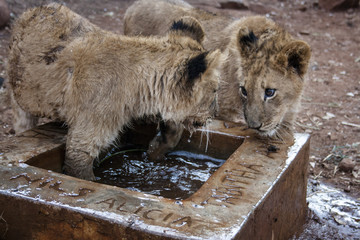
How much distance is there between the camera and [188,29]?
420 cm

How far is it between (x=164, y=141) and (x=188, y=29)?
1.01 meters

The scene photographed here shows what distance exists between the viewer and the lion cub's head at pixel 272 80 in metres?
4.11

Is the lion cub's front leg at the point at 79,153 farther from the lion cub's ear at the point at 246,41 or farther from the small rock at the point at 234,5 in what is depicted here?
the small rock at the point at 234,5

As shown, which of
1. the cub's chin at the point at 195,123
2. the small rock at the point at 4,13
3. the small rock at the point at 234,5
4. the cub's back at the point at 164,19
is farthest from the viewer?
the small rock at the point at 234,5

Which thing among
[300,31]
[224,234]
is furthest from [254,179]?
[300,31]

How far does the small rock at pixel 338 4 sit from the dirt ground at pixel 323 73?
14 centimetres

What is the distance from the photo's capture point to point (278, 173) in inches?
131

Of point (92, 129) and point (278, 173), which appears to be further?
point (92, 129)

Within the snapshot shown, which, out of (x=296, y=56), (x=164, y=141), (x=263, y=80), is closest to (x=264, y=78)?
(x=263, y=80)

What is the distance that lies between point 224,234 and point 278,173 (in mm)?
959

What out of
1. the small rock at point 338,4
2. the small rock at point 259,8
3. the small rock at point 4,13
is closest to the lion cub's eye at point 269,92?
the small rock at point 4,13

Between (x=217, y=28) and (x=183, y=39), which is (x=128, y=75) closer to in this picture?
(x=183, y=39)

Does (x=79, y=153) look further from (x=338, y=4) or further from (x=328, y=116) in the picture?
(x=338, y=4)

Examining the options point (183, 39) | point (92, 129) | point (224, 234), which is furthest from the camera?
point (183, 39)
